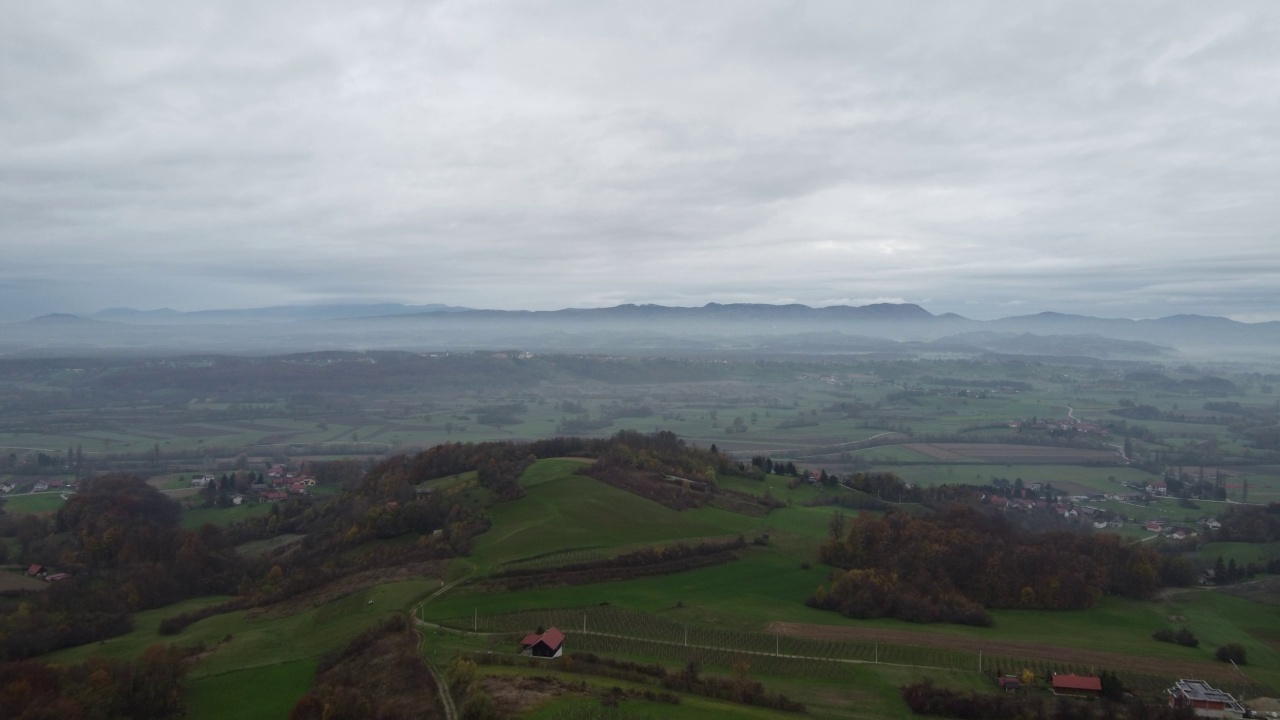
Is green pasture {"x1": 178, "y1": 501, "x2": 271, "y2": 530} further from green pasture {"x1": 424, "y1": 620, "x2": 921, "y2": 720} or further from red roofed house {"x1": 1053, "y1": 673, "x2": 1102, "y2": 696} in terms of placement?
red roofed house {"x1": 1053, "y1": 673, "x2": 1102, "y2": 696}

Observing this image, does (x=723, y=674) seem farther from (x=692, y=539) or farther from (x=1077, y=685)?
(x=692, y=539)

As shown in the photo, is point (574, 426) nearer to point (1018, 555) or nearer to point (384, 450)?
point (384, 450)

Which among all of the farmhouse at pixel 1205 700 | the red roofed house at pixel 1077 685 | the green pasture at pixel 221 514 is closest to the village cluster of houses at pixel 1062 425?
the farmhouse at pixel 1205 700

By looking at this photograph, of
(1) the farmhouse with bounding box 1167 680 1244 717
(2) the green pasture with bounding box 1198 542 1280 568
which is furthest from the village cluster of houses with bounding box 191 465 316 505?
(2) the green pasture with bounding box 1198 542 1280 568

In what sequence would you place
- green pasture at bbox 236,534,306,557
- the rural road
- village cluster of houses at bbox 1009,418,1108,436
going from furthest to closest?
village cluster of houses at bbox 1009,418,1108,436, green pasture at bbox 236,534,306,557, the rural road

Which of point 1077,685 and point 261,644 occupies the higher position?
point 1077,685

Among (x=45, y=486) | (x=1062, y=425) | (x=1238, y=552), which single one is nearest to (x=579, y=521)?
(x=1238, y=552)

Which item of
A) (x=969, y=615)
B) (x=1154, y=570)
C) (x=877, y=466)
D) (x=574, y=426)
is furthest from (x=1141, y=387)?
(x=969, y=615)
